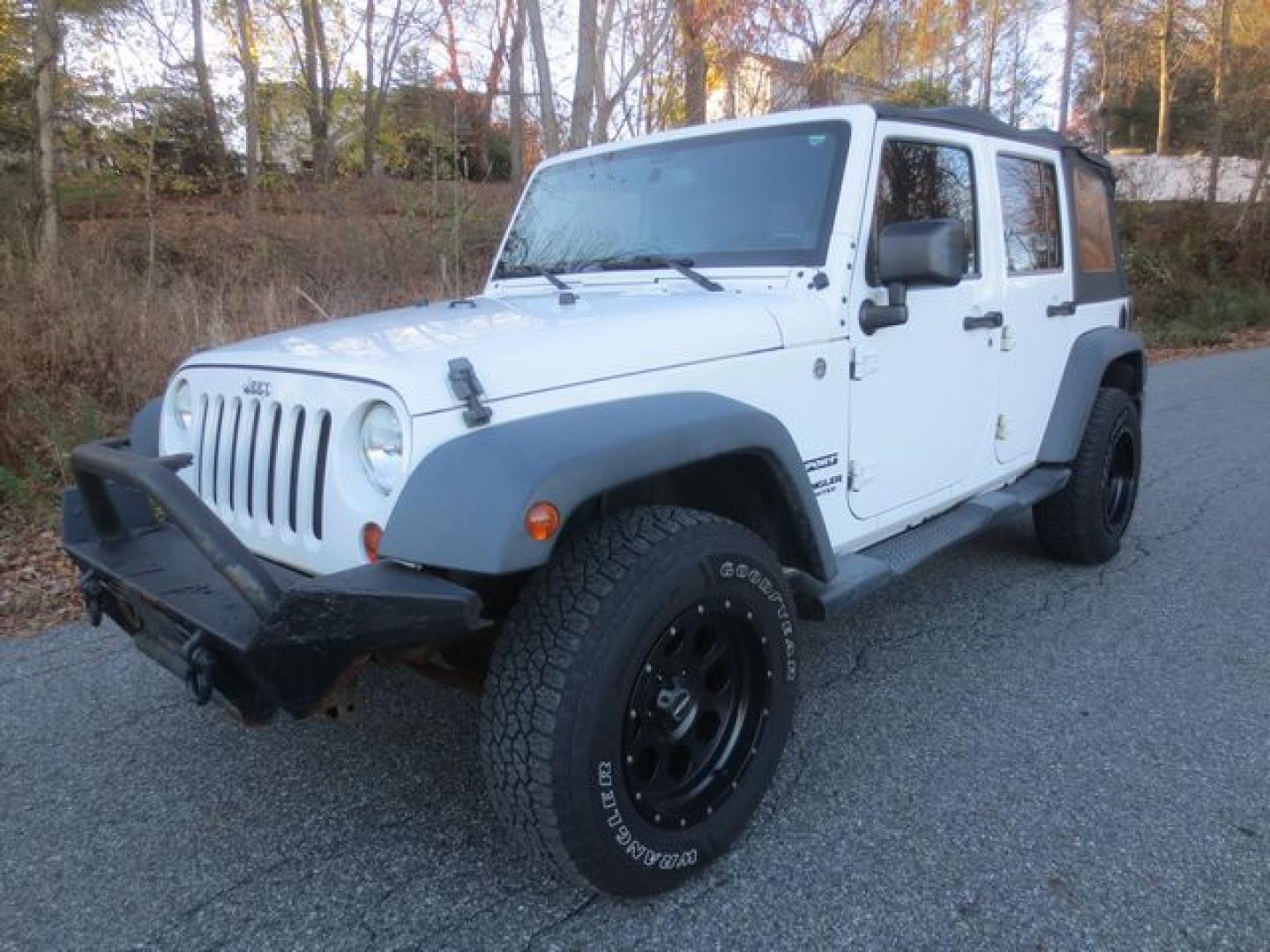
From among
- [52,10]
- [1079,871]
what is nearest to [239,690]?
[1079,871]

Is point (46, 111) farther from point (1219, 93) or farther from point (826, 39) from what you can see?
point (1219, 93)

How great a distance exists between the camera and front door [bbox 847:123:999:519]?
2.99 meters

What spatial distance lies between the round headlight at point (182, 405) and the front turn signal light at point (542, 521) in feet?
4.39

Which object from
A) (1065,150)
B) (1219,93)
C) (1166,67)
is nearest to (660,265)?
(1065,150)

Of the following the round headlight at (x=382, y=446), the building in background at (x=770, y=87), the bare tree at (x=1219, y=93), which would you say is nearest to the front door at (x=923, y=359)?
the round headlight at (x=382, y=446)

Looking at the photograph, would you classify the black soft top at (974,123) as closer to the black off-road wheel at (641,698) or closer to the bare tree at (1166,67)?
the black off-road wheel at (641,698)

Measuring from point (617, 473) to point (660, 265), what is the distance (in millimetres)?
1257

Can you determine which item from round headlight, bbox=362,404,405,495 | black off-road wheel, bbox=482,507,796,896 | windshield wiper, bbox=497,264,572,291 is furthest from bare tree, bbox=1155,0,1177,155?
round headlight, bbox=362,404,405,495

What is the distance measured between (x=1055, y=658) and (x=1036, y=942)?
63.9 inches

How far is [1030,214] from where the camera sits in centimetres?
402

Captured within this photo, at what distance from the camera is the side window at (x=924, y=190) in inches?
120

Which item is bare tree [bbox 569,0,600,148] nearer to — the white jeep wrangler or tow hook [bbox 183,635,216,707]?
the white jeep wrangler

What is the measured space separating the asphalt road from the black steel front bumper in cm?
51

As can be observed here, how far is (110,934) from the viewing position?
213 centimetres
